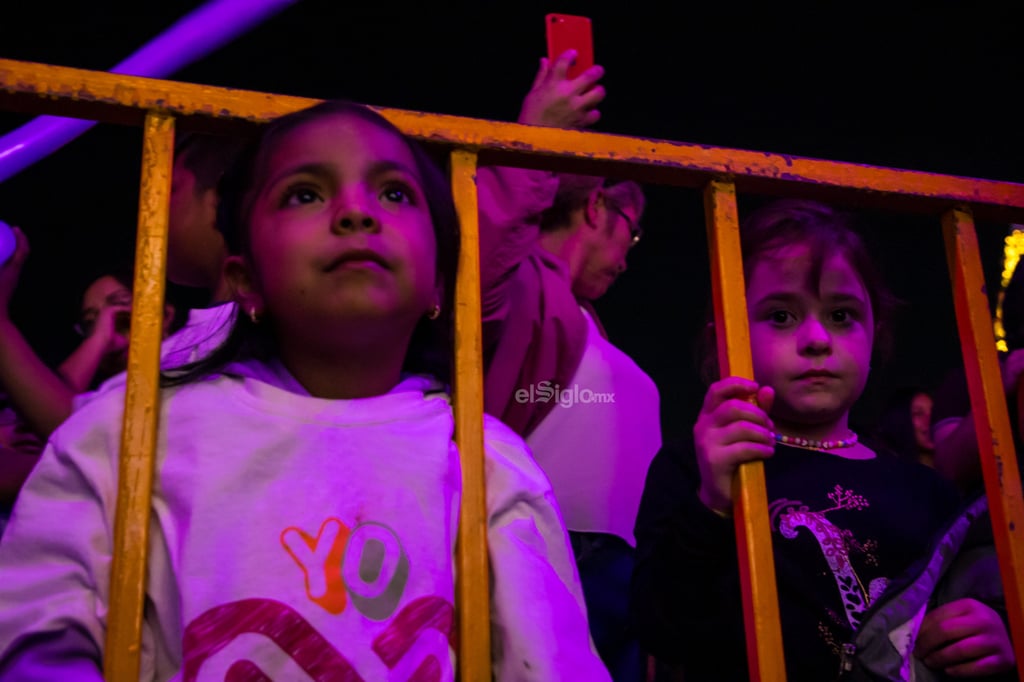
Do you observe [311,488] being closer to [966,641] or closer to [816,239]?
[966,641]

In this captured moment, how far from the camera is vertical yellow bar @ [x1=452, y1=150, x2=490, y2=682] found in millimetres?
760

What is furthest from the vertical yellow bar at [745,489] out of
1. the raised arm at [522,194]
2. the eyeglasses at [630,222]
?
the eyeglasses at [630,222]

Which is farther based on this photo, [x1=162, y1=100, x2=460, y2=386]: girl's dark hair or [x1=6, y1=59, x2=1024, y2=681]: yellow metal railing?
[x1=162, y1=100, x2=460, y2=386]: girl's dark hair

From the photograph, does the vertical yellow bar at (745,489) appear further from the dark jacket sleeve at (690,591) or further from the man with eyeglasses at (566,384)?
the man with eyeglasses at (566,384)

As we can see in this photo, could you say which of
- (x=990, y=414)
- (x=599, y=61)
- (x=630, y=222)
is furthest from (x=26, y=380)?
(x=599, y=61)

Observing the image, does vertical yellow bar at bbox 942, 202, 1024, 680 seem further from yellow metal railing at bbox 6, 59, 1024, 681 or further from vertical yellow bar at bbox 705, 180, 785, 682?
vertical yellow bar at bbox 705, 180, 785, 682

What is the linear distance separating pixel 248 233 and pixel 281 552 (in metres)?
0.36

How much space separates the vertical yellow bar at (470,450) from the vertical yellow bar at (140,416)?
250mm

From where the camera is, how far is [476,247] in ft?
2.83

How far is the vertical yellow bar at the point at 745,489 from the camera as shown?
32.9 inches

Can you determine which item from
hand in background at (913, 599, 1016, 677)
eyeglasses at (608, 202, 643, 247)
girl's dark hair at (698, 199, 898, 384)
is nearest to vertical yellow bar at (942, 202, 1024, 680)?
hand in background at (913, 599, 1016, 677)

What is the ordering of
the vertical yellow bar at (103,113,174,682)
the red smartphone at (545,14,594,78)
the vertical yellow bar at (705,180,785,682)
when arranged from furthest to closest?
the red smartphone at (545,14,594,78) → the vertical yellow bar at (705,180,785,682) → the vertical yellow bar at (103,113,174,682)

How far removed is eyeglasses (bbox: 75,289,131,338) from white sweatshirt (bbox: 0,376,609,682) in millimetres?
1334

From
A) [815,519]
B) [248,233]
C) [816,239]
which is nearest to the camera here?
[248,233]
